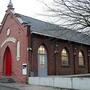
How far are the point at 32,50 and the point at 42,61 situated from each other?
242 cm

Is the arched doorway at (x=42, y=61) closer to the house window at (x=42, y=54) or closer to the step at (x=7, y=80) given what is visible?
the house window at (x=42, y=54)

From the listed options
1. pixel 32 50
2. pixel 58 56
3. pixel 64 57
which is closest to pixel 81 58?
pixel 64 57

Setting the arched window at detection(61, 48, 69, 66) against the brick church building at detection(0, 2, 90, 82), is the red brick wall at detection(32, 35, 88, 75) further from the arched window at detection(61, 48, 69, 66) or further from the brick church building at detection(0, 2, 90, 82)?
the arched window at detection(61, 48, 69, 66)

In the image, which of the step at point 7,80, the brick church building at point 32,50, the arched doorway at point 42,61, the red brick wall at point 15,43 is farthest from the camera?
the arched doorway at point 42,61

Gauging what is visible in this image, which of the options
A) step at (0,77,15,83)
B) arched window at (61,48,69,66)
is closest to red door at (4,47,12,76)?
step at (0,77,15,83)

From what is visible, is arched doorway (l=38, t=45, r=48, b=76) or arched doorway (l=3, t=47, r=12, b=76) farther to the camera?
arched doorway (l=3, t=47, r=12, b=76)

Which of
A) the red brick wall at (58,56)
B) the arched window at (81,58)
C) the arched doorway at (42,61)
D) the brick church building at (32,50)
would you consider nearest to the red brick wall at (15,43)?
the brick church building at (32,50)

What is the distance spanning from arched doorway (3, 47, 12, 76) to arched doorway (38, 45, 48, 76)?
4213 mm

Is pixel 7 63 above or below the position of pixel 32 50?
below

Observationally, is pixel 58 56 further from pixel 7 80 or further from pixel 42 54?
pixel 7 80

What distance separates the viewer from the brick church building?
29.8 metres

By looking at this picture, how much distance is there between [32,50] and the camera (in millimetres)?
29906

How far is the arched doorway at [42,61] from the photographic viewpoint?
3136 centimetres

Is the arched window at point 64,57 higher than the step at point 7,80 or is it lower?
higher
